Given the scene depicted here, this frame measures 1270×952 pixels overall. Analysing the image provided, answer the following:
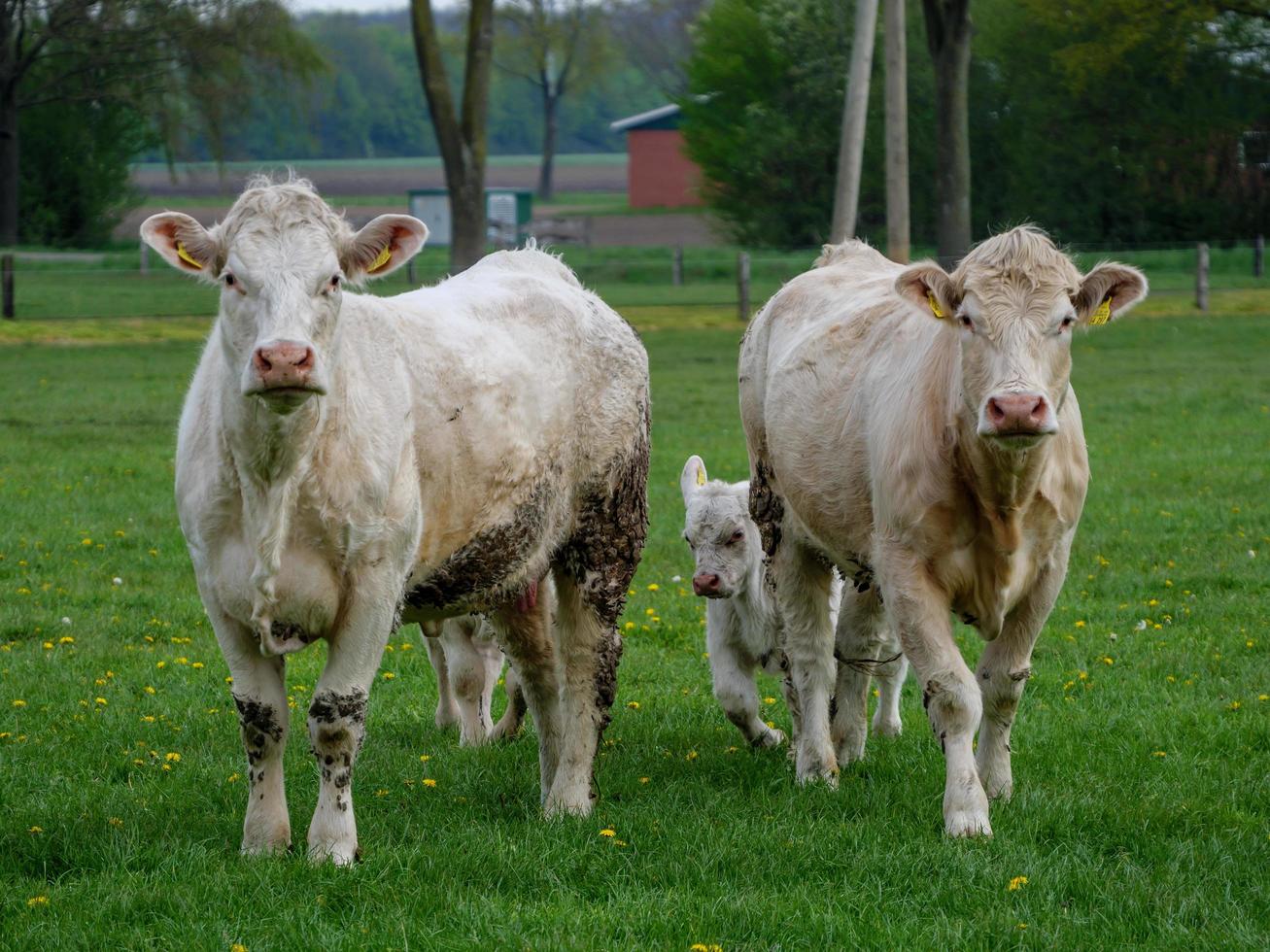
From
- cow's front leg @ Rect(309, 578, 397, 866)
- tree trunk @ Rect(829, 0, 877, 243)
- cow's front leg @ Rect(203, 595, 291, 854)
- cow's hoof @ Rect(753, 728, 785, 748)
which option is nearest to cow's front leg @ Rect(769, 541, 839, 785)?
cow's hoof @ Rect(753, 728, 785, 748)

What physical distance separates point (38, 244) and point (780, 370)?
4056 centimetres

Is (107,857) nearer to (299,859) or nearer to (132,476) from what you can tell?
(299,859)

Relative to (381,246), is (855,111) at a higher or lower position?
higher

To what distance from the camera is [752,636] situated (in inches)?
308

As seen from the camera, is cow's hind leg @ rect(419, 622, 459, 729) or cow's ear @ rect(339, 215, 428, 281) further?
cow's hind leg @ rect(419, 622, 459, 729)

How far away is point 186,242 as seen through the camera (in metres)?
5.29

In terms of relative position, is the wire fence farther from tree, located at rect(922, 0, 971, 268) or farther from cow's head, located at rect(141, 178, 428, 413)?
cow's head, located at rect(141, 178, 428, 413)

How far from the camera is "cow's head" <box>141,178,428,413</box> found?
4859mm

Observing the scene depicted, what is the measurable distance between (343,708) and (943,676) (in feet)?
6.97

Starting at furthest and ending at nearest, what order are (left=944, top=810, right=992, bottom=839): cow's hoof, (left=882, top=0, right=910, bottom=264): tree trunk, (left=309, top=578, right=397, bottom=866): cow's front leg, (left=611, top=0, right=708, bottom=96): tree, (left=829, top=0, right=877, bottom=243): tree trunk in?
(left=611, top=0, right=708, bottom=96): tree → (left=882, top=0, right=910, bottom=264): tree trunk → (left=829, top=0, right=877, bottom=243): tree trunk → (left=944, top=810, right=992, bottom=839): cow's hoof → (left=309, top=578, right=397, bottom=866): cow's front leg

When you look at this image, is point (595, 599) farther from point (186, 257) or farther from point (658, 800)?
point (186, 257)

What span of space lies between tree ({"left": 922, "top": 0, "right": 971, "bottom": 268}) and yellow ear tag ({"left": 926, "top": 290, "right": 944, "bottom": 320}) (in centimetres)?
2328

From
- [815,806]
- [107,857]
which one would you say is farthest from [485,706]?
[107,857]

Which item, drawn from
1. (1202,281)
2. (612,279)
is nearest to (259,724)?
(1202,281)
